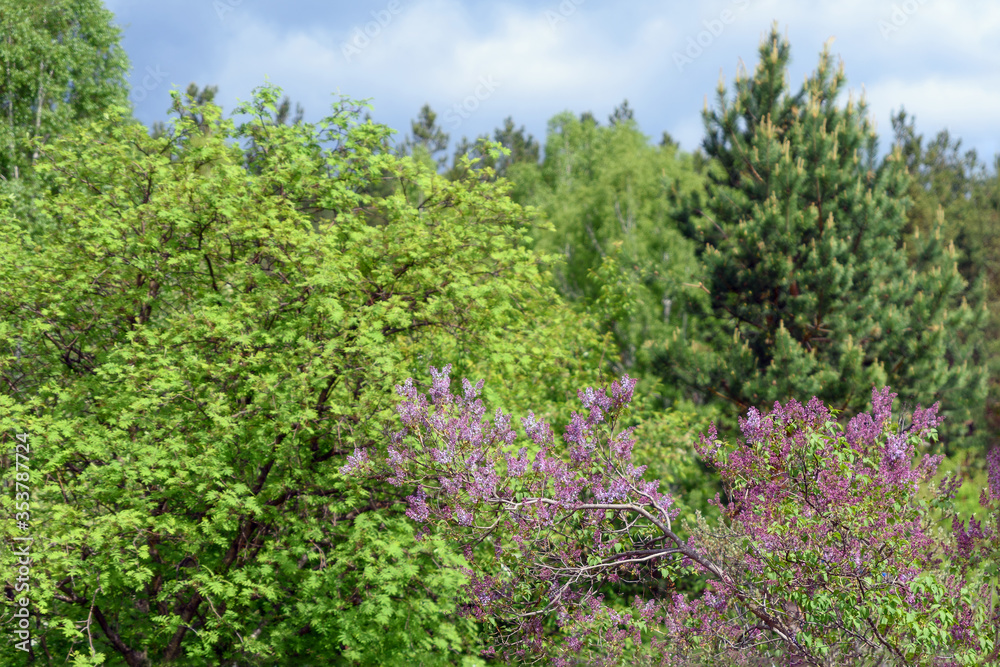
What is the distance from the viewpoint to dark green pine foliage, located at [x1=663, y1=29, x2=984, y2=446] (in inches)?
556

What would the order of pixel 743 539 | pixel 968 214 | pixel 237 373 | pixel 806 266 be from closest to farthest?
pixel 743 539 → pixel 237 373 → pixel 806 266 → pixel 968 214

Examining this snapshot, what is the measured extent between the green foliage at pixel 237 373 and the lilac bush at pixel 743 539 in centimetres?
175

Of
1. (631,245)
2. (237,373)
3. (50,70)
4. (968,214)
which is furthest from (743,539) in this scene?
(968,214)

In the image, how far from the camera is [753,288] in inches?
599

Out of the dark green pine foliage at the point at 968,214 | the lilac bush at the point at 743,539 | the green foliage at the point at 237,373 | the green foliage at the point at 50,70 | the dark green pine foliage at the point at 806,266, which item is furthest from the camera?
the dark green pine foliage at the point at 968,214

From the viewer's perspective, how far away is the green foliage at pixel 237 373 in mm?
7359

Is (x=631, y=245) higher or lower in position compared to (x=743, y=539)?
higher

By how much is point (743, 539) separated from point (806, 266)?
32.7 ft

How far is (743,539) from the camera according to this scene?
517cm

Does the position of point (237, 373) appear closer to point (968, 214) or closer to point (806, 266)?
point (806, 266)

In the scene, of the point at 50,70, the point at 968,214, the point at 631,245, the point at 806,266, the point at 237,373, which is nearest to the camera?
the point at 237,373

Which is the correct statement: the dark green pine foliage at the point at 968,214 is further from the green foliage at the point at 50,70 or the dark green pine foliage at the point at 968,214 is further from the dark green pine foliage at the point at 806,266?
the green foliage at the point at 50,70

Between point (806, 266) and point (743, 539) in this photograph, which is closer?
point (743, 539)

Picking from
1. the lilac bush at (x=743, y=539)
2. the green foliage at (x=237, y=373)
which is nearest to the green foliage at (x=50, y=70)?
the green foliage at (x=237, y=373)
